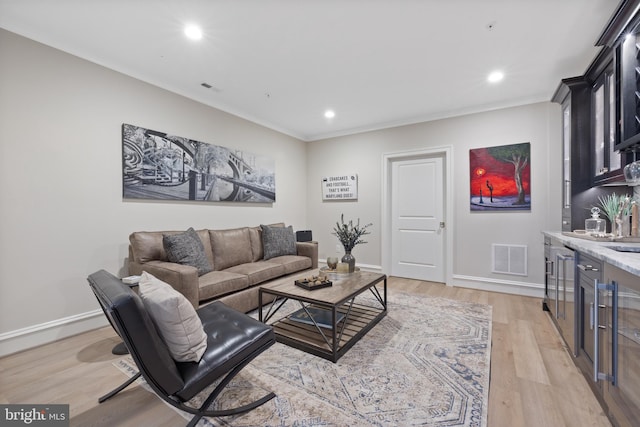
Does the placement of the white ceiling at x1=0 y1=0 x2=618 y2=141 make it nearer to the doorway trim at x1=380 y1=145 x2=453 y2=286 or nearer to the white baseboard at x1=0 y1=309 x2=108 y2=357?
the doorway trim at x1=380 y1=145 x2=453 y2=286

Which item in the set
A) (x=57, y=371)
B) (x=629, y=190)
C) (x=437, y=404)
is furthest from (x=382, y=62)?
(x=57, y=371)

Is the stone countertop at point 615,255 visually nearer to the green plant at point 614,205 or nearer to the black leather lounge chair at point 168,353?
the green plant at point 614,205

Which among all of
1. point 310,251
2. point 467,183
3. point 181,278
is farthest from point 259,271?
point 467,183

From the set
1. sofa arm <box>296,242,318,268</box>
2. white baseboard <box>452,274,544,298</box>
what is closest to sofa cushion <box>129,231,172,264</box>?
sofa arm <box>296,242,318,268</box>

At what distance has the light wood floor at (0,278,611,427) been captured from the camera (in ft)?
5.00

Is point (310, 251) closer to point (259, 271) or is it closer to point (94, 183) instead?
point (259, 271)

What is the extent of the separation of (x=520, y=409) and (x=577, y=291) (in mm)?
909

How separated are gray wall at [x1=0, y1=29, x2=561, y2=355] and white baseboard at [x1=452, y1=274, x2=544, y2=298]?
0.05ft

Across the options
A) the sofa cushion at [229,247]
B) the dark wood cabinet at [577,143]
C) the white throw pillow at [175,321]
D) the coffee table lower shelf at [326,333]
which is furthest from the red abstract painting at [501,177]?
the white throw pillow at [175,321]

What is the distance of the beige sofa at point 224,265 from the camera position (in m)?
2.46

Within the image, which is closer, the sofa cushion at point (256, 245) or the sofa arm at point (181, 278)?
the sofa arm at point (181, 278)

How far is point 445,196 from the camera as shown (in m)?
4.24

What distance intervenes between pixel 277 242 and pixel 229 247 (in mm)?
695

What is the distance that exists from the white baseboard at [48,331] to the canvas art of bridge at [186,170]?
121 centimetres
